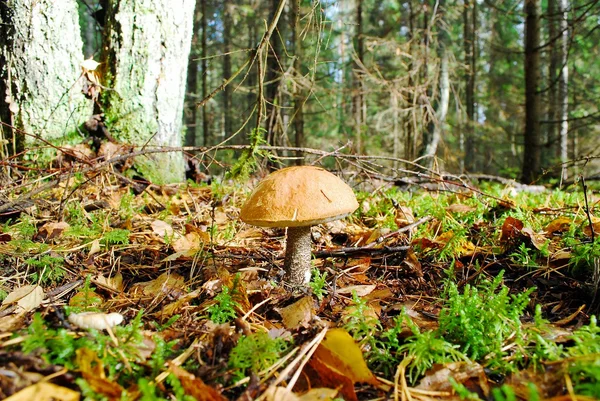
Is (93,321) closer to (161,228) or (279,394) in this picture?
(279,394)

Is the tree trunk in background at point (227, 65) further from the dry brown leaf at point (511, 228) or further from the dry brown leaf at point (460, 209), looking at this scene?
the dry brown leaf at point (511, 228)

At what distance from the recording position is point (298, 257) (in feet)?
6.01

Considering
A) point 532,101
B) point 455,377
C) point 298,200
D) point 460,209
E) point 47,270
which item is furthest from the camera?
point 532,101

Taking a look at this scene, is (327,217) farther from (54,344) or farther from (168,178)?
(168,178)

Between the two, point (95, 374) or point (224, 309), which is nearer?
point (95, 374)

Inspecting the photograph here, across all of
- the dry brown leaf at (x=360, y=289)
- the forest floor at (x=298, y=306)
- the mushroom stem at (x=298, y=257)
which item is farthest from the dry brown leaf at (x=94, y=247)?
the dry brown leaf at (x=360, y=289)

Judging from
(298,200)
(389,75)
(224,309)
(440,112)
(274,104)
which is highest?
(389,75)

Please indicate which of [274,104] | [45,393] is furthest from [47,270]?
[274,104]

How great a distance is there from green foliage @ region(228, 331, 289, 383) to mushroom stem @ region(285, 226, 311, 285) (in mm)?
615

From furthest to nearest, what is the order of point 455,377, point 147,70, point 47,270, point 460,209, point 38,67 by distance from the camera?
point 147,70 < point 38,67 < point 460,209 < point 47,270 < point 455,377

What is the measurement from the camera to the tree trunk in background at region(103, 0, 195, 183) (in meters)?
3.51

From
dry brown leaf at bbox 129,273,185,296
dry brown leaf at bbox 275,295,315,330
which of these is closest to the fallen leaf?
dry brown leaf at bbox 129,273,185,296

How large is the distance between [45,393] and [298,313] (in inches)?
34.9

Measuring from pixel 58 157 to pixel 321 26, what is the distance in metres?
2.65
